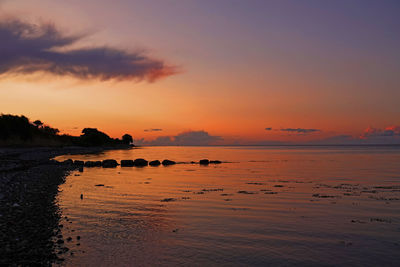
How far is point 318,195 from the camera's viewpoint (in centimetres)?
2647

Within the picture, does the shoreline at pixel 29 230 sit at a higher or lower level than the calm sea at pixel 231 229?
higher

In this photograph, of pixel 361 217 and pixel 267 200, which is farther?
pixel 267 200

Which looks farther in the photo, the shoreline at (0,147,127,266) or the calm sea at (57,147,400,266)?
the calm sea at (57,147,400,266)

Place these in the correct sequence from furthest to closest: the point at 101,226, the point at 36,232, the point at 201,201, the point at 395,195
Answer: the point at 395,195
the point at 201,201
the point at 101,226
the point at 36,232

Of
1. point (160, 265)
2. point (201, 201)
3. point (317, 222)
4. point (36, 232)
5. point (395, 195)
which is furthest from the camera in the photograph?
point (395, 195)

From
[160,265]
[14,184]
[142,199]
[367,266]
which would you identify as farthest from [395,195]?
[14,184]

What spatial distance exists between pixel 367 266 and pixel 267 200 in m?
13.2

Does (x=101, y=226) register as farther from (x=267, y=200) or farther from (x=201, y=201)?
(x=267, y=200)

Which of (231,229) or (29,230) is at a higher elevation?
(29,230)

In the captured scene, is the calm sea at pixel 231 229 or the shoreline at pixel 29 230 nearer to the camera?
the shoreline at pixel 29 230

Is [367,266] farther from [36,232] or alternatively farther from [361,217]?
[36,232]

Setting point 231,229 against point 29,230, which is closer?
point 29,230

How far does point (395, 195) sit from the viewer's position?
26.1 metres

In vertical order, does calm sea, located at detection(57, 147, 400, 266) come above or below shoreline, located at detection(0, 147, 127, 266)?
below
